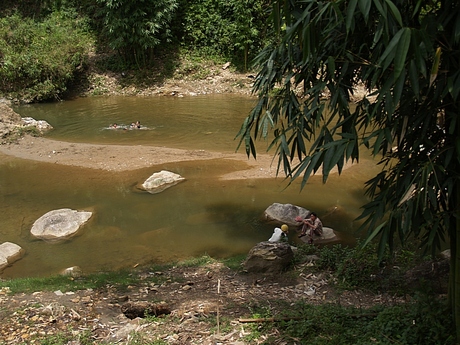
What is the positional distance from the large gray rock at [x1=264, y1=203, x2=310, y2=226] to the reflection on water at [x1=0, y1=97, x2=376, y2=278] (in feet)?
0.83

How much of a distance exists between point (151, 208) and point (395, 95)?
829 centimetres

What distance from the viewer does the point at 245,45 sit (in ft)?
77.6

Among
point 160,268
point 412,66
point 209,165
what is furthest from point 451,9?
point 209,165

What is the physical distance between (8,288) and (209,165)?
7.07 meters

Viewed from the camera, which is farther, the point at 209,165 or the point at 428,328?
the point at 209,165

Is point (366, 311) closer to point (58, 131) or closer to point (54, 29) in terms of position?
point (58, 131)

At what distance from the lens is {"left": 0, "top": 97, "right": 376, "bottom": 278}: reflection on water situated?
8.29 m

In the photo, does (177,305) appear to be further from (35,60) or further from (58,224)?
(35,60)

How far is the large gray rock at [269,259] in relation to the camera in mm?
6416

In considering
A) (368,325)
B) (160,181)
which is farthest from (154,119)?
(368,325)

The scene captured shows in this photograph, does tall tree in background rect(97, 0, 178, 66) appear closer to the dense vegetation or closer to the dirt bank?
the dense vegetation

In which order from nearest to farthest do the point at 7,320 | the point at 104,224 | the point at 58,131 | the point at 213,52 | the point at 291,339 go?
the point at 291,339 < the point at 7,320 < the point at 104,224 < the point at 58,131 < the point at 213,52

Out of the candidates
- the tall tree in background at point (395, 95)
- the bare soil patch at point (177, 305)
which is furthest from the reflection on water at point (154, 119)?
the tall tree in background at point (395, 95)

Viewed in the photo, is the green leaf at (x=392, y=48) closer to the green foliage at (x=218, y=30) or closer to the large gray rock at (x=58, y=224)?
the large gray rock at (x=58, y=224)
